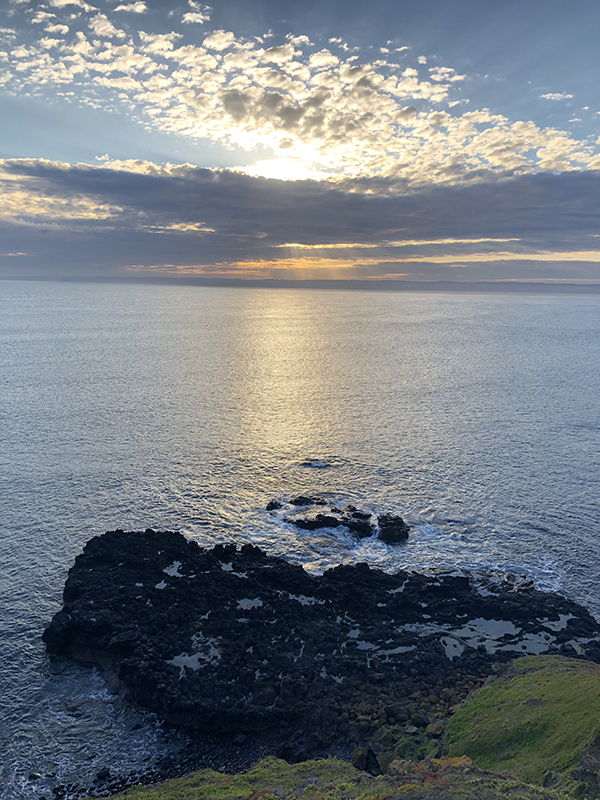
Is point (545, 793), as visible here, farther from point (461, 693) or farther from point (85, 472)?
point (85, 472)

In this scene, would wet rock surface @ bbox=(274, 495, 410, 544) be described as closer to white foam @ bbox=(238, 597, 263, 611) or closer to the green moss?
white foam @ bbox=(238, 597, 263, 611)

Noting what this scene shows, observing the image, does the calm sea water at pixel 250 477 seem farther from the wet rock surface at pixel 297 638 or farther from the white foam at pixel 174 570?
the white foam at pixel 174 570

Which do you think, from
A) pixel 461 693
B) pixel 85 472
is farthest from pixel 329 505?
pixel 85 472

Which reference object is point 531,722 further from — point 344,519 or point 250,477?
point 250,477

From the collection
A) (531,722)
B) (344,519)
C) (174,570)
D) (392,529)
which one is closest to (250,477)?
(344,519)

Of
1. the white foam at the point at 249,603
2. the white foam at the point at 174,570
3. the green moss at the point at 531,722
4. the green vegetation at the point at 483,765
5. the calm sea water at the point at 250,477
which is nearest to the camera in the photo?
the green vegetation at the point at 483,765

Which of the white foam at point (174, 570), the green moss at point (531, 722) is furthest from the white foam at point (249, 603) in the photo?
the green moss at point (531, 722)

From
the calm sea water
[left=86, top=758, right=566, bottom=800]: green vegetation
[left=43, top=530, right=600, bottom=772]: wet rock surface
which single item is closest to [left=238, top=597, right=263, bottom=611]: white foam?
[left=43, top=530, right=600, bottom=772]: wet rock surface
